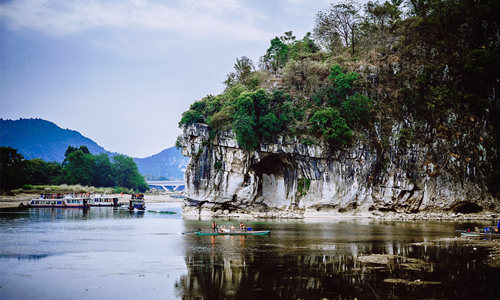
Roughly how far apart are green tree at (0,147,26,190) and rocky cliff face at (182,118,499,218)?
40920 millimetres

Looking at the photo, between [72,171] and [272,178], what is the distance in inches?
2472

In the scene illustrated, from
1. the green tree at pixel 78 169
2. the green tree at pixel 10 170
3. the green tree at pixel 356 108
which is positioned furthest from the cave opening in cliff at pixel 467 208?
the green tree at pixel 78 169

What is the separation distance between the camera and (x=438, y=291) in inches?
668

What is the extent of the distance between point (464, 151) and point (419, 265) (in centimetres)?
3705

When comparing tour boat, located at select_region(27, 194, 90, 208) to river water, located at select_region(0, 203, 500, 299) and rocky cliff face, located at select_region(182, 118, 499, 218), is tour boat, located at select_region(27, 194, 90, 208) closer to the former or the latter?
rocky cliff face, located at select_region(182, 118, 499, 218)

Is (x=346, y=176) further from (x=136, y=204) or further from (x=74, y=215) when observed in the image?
(x=74, y=215)

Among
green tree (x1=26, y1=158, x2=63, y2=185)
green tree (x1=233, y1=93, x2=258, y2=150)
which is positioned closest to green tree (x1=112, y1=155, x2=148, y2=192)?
green tree (x1=26, y1=158, x2=63, y2=185)

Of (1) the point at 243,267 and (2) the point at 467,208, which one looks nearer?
(1) the point at 243,267

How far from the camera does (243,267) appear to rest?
72.8ft

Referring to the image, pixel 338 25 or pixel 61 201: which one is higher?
pixel 338 25

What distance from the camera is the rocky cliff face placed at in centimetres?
5344

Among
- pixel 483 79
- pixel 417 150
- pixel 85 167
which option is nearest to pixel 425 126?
pixel 417 150

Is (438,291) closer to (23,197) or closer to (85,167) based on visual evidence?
(23,197)

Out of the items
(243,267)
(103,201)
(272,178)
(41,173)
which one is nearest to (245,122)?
(272,178)
